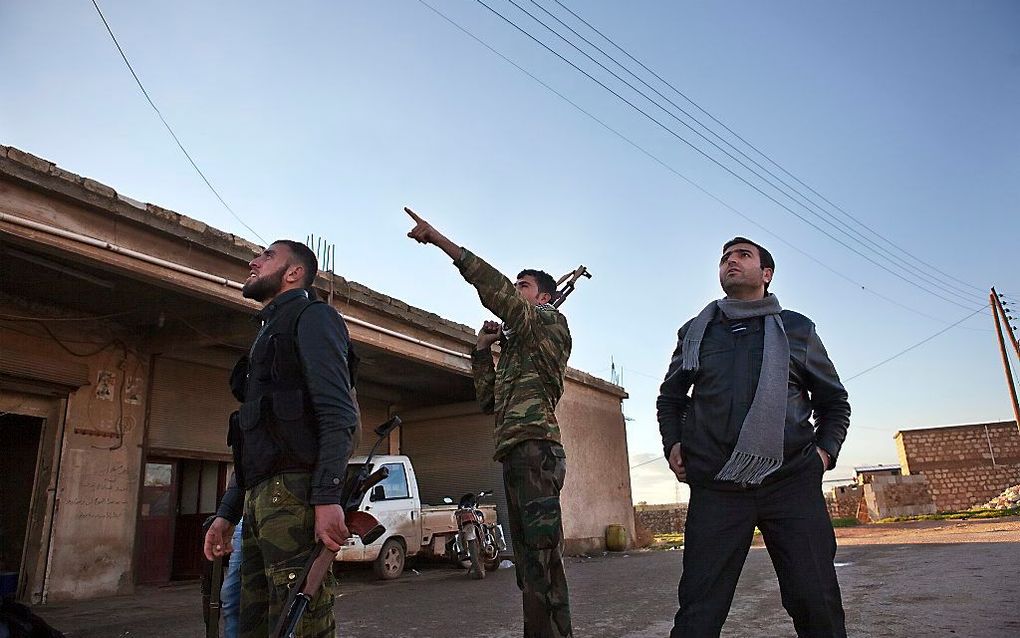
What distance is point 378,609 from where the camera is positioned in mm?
6562

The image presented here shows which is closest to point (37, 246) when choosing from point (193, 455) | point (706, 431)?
point (193, 455)

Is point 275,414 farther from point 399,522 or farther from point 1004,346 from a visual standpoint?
point 1004,346

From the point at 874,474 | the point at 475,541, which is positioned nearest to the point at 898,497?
the point at 874,474

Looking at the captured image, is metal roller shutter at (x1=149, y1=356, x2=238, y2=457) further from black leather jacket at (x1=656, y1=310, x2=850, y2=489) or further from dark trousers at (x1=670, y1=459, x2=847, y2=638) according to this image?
dark trousers at (x1=670, y1=459, x2=847, y2=638)

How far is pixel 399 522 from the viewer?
35.9 ft

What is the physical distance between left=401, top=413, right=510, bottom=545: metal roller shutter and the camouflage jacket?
10064mm

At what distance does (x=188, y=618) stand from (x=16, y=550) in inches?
159

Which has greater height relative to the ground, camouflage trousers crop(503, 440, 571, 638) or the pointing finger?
the pointing finger

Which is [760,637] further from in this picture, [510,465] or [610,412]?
[610,412]

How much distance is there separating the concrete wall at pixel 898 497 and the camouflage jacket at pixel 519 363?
28.5m

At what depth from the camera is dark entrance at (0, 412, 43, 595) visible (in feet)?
29.4

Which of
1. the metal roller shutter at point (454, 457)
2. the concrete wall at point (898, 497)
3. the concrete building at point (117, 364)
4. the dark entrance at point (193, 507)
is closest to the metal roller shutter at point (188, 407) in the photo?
the concrete building at point (117, 364)

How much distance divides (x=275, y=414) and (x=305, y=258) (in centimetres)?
76

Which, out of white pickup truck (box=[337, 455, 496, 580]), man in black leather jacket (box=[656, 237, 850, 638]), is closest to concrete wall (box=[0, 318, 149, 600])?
white pickup truck (box=[337, 455, 496, 580])
